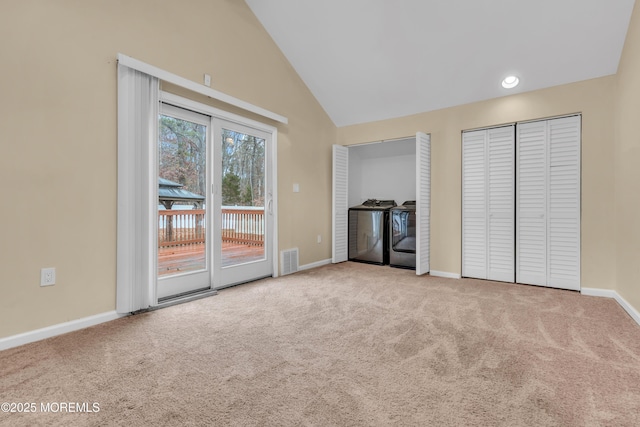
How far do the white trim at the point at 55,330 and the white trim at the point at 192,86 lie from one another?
1986 millimetres

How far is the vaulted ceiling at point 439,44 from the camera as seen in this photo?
286 cm

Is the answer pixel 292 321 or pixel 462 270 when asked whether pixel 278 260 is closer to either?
pixel 292 321

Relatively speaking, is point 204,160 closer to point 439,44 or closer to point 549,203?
point 439,44

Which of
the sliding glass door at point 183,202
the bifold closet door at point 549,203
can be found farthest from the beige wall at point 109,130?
the sliding glass door at point 183,202

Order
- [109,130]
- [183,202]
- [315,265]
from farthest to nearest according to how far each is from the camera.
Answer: [315,265]
[183,202]
[109,130]

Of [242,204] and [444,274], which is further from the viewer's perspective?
[444,274]

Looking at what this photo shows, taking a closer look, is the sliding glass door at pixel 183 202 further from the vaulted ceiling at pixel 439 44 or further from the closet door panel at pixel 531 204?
the closet door panel at pixel 531 204

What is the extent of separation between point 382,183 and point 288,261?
246cm

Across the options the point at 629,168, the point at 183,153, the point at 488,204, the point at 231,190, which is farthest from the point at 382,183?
the point at 183,153

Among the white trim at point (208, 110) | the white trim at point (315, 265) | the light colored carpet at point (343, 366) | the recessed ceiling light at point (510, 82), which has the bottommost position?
the light colored carpet at point (343, 366)

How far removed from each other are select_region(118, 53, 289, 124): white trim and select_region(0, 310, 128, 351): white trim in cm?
199

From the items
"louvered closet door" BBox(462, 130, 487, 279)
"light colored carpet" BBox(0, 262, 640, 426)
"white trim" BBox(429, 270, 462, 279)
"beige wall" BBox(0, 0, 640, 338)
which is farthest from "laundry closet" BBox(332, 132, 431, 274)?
"light colored carpet" BBox(0, 262, 640, 426)

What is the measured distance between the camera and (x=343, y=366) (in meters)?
1.76

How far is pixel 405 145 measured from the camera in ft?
17.3
